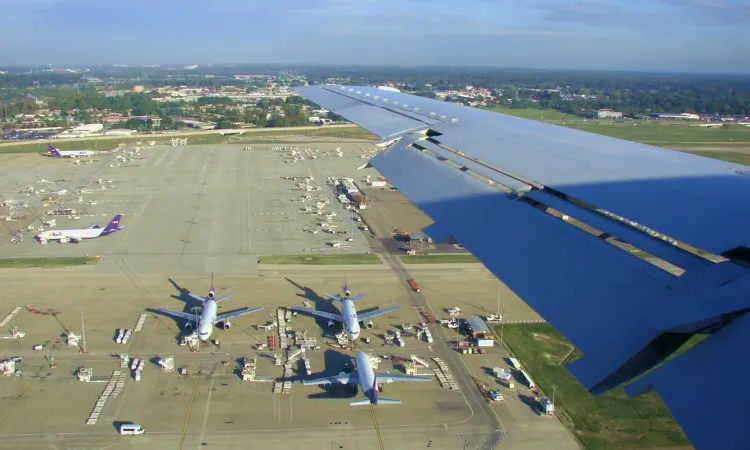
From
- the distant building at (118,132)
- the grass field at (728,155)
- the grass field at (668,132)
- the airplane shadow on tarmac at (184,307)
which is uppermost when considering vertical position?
the grass field at (668,132)

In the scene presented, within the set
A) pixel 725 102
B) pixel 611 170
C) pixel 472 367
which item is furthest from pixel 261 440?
pixel 725 102

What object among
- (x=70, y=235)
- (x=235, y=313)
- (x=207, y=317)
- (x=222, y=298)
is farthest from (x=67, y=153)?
(x=207, y=317)

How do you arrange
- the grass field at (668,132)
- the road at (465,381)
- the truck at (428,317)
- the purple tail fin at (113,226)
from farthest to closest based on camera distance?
the grass field at (668,132) → the purple tail fin at (113,226) → the truck at (428,317) → the road at (465,381)

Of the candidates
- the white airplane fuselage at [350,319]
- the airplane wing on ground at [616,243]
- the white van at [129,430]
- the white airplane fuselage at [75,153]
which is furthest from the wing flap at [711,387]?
the white airplane fuselage at [75,153]

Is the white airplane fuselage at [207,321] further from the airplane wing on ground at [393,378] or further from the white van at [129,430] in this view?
the airplane wing on ground at [393,378]

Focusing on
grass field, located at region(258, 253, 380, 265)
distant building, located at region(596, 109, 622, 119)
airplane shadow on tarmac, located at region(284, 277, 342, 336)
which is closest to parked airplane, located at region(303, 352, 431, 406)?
airplane shadow on tarmac, located at region(284, 277, 342, 336)

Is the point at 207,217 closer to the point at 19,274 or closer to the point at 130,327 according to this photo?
the point at 19,274

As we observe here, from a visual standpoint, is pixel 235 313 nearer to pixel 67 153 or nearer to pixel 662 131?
pixel 67 153
